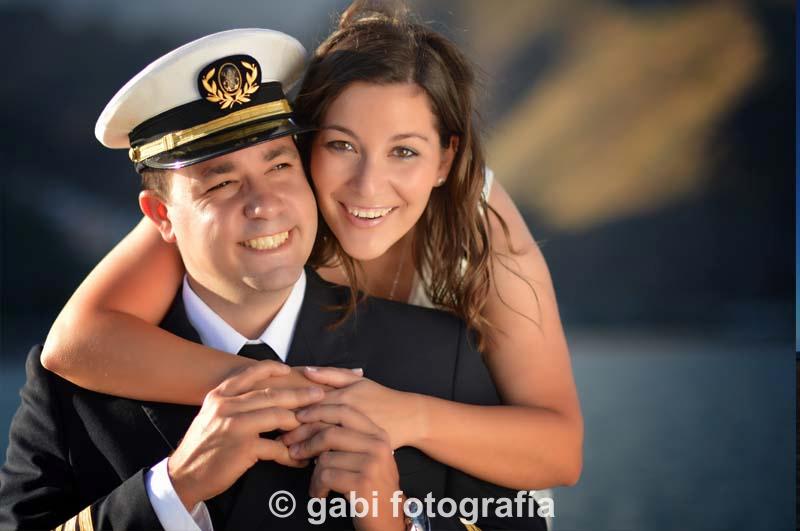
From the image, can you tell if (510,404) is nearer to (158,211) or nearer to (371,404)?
(371,404)

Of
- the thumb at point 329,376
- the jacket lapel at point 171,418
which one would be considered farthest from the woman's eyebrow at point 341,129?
the jacket lapel at point 171,418

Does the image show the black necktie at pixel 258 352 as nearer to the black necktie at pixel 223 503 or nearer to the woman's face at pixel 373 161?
the black necktie at pixel 223 503

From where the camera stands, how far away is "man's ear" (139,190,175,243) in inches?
71.1

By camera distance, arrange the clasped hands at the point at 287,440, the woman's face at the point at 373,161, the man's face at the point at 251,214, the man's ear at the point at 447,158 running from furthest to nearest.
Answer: the man's ear at the point at 447,158, the woman's face at the point at 373,161, the man's face at the point at 251,214, the clasped hands at the point at 287,440

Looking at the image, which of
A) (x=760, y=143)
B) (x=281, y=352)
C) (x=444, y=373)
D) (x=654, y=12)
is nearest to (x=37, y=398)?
(x=281, y=352)

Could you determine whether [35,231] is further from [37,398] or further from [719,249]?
[719,249]

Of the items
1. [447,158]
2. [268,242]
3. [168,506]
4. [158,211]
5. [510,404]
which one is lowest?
[168,506]

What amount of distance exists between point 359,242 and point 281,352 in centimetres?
32

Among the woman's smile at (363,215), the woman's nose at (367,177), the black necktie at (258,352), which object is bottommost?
the black necktie at (258,352)

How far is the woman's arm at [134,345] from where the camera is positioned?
170cm

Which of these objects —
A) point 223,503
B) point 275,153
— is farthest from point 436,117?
point 223,503

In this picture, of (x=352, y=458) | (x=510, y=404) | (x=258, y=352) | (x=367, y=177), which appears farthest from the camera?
(x=510, y=404)

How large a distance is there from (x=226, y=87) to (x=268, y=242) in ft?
1.00

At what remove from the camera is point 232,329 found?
180 cm
